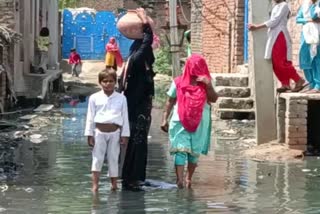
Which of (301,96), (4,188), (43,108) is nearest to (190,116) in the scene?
(4,188)

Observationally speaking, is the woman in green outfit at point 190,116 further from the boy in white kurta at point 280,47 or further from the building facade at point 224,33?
the building facade at point 224,33

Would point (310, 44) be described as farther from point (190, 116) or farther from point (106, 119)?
point (106, 119)

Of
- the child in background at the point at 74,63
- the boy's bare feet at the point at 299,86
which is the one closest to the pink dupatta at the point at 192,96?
the boy's bare feet at the point at 299,86

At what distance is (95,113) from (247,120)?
7.97m

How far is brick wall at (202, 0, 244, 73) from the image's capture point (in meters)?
19.4

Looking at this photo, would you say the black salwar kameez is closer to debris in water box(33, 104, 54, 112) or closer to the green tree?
debris in water box(33, 104, 54, 112)

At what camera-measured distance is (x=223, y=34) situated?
20.6 meters

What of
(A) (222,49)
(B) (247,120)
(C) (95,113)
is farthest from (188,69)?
(A) (222,49)

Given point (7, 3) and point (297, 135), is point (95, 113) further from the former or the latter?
point (7, 3)

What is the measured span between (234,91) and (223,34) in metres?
4.30

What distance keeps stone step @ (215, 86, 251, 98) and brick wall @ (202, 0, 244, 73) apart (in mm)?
3007

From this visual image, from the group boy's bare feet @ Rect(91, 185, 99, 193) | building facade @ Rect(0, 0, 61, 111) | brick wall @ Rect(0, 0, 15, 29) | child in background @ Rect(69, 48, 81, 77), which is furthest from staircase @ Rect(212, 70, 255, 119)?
child in background @ Rect(69, 48, 81, 77)

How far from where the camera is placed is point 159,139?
1367 cm

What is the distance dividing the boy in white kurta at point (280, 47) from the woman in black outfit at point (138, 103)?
120 inches
